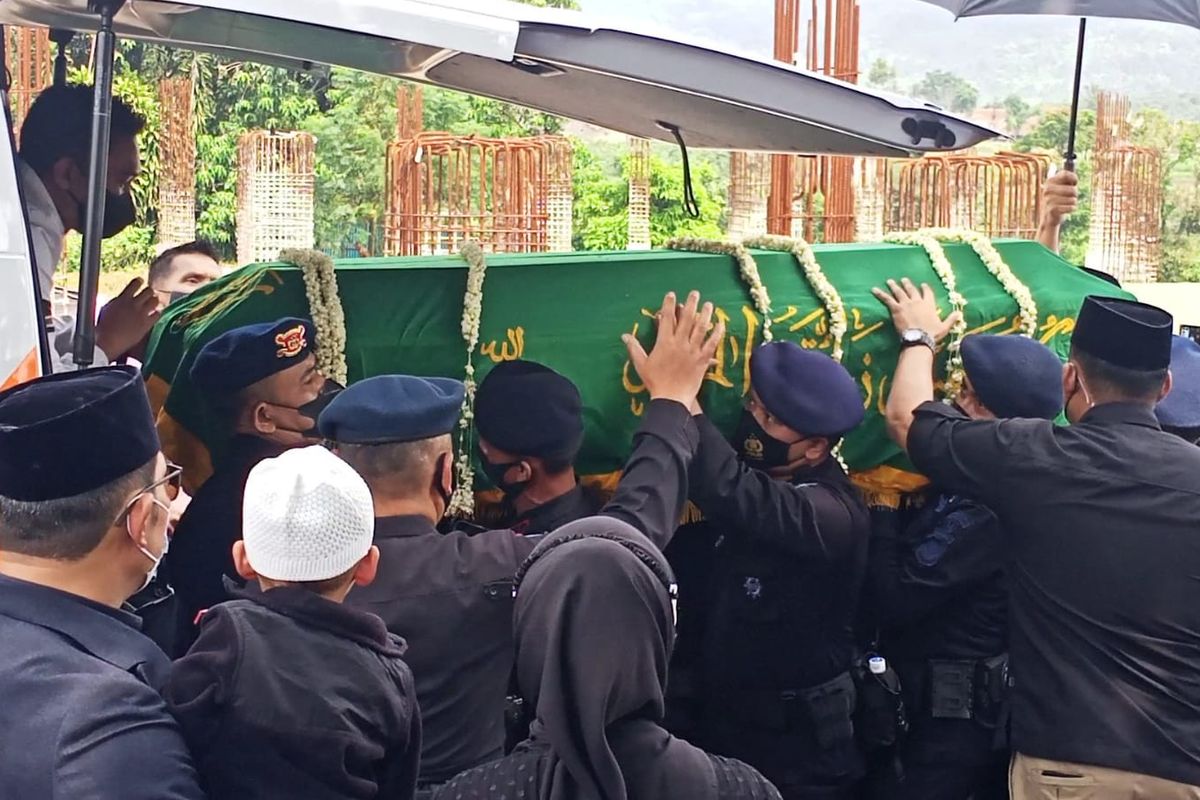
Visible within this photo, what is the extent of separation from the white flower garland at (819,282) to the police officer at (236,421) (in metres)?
1.17

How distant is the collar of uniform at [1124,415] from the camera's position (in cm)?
271

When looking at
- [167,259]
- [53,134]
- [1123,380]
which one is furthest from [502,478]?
[167,259]

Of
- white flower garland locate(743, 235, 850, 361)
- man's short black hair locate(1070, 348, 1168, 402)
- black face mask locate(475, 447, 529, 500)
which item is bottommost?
A: black face mask locate(475, 447, 529, 500)

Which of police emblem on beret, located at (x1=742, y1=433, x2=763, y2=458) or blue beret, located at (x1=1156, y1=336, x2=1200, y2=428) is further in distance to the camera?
blue beret, located at (x1=1156, y1=336, x2=1200, y2=428)

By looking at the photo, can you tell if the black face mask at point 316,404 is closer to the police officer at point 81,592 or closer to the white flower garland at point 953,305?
the police officer at point 81,592

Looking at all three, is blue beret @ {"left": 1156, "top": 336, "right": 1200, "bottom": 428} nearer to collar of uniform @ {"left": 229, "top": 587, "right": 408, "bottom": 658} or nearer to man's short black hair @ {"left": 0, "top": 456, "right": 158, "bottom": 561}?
collar of uniform @ {"left": 229, "top": 587, "right": 408, "bottom": 658}

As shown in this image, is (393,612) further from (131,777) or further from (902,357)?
(902,357)

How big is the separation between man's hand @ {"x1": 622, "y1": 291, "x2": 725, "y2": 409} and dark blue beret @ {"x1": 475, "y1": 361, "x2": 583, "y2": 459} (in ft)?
0.75

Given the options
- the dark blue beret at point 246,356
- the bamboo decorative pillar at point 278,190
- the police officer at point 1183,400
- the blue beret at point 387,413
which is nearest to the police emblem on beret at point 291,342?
the dark blue beret at point 246,356

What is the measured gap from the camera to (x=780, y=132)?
9.86ft

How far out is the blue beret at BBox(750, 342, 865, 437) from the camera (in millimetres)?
2787

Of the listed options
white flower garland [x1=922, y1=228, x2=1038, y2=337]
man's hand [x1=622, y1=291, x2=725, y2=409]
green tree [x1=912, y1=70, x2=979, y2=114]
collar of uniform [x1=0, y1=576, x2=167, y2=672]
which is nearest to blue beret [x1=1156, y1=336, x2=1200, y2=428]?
white flower garland [x1=922, y1=228, x2=1038, y2=337]

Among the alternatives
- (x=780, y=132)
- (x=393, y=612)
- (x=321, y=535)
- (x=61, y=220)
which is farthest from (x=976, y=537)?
(x=61, y=220)

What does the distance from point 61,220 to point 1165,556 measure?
9.12ft
